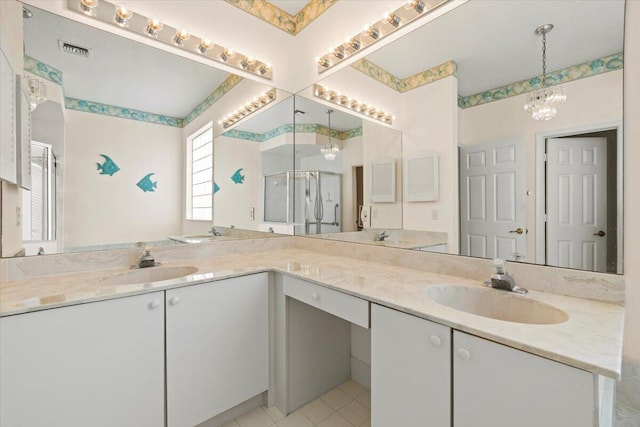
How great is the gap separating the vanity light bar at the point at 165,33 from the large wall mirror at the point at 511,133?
3.58ft

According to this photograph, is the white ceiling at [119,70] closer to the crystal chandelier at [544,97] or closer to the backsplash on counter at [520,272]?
the backsplash on counter at [520,272]

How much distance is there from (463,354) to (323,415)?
1148 millimetres

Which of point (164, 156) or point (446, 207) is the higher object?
point (164, 156)

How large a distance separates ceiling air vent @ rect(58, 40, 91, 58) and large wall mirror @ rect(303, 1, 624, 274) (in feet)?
5.60

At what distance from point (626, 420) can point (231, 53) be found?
280 cm

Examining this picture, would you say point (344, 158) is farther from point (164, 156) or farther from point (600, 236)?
point (600, 236)

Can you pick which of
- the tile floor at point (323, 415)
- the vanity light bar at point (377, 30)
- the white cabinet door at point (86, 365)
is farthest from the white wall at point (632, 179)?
the white cabinet door at point (86, 365)

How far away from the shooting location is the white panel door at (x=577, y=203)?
41.4 inches

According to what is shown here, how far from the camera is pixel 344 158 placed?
6.99ft

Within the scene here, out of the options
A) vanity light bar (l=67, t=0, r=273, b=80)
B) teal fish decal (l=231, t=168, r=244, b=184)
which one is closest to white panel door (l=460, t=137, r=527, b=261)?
teal fish decal (l=231, t=168, r=244, b=184)

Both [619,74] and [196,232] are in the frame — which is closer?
[619,74]

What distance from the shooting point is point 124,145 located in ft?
5.57

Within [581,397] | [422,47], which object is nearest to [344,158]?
[422,47]

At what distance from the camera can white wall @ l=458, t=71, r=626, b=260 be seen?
40.6 inches
